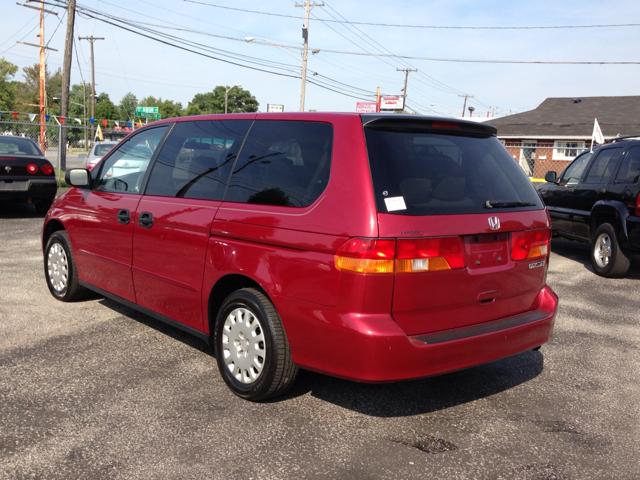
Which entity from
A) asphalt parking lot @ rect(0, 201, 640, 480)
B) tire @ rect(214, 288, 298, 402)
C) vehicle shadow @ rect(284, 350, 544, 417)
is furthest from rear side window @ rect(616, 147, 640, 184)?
tire @ rect(214, 288, 298, 402)

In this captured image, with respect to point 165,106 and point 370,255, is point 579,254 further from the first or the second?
point 165,106

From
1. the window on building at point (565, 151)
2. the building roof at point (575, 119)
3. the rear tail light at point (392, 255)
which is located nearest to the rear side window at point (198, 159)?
the rear tail light at point (392, 255)

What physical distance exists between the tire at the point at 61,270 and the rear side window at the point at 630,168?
679 cm

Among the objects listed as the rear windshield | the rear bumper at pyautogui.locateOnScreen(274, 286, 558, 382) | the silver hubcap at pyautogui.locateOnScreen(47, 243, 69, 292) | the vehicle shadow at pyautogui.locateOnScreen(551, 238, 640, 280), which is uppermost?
the rear windshield

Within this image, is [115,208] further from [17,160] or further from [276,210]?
[17,160]

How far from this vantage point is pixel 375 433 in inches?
131

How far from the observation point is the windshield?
11.8 m

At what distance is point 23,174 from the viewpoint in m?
11.6

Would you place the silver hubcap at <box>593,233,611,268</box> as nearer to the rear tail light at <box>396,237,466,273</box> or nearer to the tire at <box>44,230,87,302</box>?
the rear tail light at <box>396,237,466,273</box>

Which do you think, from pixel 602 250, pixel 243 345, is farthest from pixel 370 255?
pixel 602 250

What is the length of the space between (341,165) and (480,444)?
66.8 inches

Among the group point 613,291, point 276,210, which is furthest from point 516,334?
point 613,291

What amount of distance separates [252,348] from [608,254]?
6363 millimetres

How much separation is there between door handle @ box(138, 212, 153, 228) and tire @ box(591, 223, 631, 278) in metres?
6.28
